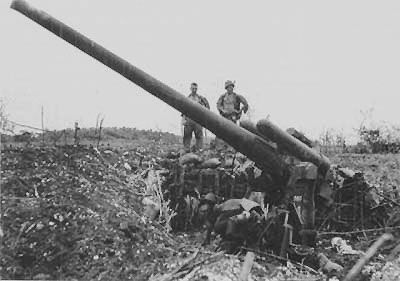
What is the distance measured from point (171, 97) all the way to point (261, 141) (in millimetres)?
1269

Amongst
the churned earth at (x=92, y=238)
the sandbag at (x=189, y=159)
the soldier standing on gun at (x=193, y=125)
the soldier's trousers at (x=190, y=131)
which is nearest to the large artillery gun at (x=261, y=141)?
the churned earth at (x=92, y=238)

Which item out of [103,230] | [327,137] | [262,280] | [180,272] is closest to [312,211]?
[262,280]

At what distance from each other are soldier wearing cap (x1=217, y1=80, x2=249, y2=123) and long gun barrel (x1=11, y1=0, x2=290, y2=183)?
4715 mm

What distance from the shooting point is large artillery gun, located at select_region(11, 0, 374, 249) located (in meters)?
5.94

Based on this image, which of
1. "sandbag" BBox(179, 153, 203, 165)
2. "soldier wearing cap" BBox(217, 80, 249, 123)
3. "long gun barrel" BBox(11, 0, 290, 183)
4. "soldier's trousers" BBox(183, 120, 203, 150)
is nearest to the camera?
"long gun barrel" BBox(11, 0, 290, 183)

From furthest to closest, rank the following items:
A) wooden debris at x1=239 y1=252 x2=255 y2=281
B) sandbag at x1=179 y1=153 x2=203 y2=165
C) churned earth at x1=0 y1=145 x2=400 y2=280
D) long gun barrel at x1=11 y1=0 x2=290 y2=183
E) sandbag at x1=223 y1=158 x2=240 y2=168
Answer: sandbag at x1=179 y1=153 x2=203 y2=165 → sandbag at x1=223 y1=158 x2=240 y2=168 → long gun barrel at x1=11 y1=0 x2=290 y2=183 → churned earth at x1=0 y1=145 x2=400 y2=280 → wooden debris at x1=239 y1=252 x2=255 y2=281

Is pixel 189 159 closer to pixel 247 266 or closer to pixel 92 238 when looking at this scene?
pixel 92 238

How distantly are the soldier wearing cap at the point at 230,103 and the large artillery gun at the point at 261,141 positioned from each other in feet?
15.0

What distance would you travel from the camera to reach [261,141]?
20.7ft

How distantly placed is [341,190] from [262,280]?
2255 millimetres

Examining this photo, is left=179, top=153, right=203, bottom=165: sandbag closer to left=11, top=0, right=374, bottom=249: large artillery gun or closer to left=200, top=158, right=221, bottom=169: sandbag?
left=200, top=158, right=221, bottom=169: sandbag

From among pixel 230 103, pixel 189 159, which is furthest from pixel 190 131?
pixel 189 159

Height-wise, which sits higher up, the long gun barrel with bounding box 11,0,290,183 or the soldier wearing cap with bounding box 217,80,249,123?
the soldier wearing cap with bounding box 217,80,249,123

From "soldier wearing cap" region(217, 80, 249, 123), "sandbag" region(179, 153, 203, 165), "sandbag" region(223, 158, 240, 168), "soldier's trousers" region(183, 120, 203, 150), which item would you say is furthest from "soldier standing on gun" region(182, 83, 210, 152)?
"sandbag" region(223, 158, 240, 168)
